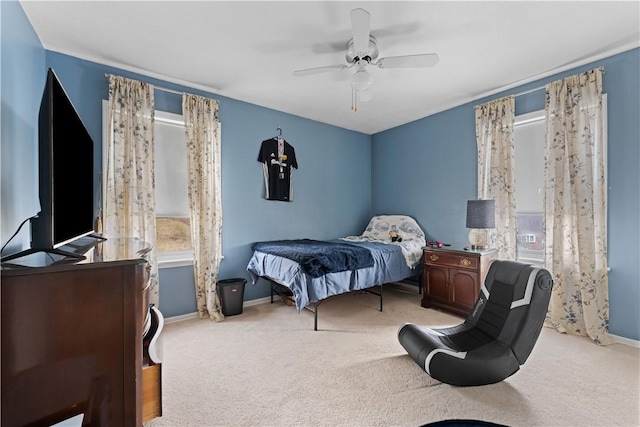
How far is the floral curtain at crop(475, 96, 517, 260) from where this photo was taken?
10.5ft

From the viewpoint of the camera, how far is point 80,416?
1013 mm

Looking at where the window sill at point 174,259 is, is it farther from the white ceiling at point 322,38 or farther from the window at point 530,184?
the window at point 530,184

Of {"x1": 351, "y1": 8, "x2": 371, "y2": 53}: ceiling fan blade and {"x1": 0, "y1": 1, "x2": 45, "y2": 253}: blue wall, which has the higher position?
{"x1": 351, "y1": 8, "x2": 371, "y2": 53}: ceiling fan blade

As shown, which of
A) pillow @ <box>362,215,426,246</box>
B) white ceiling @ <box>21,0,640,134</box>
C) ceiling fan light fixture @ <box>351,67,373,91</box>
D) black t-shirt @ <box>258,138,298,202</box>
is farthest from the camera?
pillow @ <box>362,215,426,246</box>

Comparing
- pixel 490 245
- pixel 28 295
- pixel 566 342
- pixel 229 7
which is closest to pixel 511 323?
pixel 566 342

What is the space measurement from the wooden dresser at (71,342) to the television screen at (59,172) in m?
0.15

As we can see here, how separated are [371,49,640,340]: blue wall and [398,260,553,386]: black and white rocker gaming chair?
136 centimetres

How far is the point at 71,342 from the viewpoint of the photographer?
3.29 ft

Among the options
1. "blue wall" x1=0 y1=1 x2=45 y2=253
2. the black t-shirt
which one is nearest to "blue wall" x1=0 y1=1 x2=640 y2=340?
"blue wall" x1=0 y1=1 x2=45 y2=253

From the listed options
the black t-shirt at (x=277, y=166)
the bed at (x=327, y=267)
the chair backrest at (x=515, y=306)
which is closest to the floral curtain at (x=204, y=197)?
the bed at (x=327, y=267)

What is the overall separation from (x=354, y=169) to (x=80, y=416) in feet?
14.6

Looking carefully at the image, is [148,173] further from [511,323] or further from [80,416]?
[511,323]

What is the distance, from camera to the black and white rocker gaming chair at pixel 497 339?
184 cm

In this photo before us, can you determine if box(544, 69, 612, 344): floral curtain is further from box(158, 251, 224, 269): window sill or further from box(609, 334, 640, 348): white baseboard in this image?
box(158, 251, 224, 269): window sill
